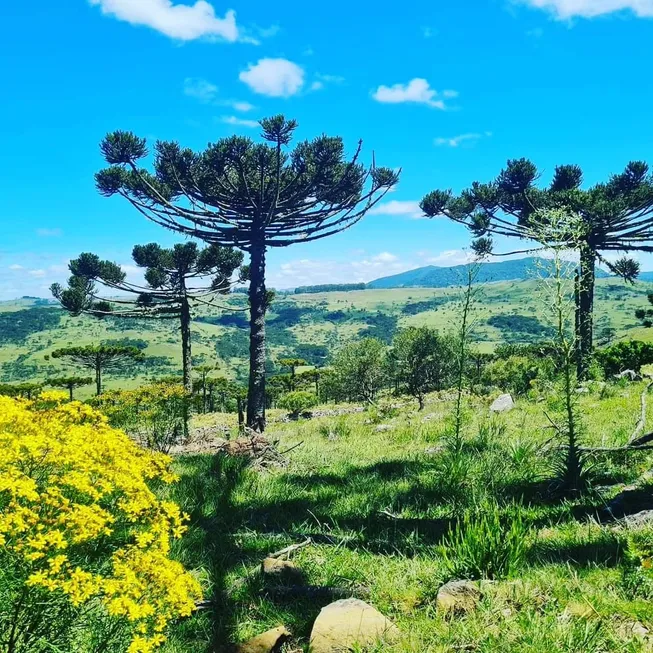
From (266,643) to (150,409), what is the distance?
330 inches

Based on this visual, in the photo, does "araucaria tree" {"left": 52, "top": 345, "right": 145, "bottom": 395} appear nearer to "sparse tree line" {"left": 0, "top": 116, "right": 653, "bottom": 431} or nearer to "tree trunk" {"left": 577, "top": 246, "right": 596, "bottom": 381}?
"sparse tree line" {"left": 0, "top": 116, "right": 653, "bottom": 431}

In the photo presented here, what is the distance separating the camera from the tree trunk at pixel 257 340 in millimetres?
13422

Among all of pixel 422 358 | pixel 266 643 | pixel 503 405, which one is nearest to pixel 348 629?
pixel 266 643

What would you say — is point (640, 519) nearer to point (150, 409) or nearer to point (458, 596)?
point (458, 596)

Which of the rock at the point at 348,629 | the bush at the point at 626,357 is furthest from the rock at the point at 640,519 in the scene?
the bush at the point at 626,357

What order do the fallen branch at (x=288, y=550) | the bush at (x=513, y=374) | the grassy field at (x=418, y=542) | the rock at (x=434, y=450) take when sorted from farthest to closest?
the bush at (x=513, y=374) < the rock at (x=434, y=450) < the fallen branch at (x=288, y=550) < the grassy field at (x=418, y=542)

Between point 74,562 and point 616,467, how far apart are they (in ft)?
20.6

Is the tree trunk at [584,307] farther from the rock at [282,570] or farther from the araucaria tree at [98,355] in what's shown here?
the araucaria tree at [98,355]

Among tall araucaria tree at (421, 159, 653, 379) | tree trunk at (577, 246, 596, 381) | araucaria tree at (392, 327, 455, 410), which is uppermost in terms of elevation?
tall araucaria tree at (421, 159, 653, 379)

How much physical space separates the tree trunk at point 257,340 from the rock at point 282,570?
30.9 feet

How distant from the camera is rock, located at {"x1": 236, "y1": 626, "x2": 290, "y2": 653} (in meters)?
3.01

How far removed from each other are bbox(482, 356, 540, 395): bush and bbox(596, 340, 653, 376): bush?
2.77 metres

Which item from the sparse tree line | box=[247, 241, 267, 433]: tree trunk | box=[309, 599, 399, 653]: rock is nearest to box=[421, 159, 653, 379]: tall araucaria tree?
the sparse tree line

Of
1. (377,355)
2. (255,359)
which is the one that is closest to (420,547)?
(255,359)
